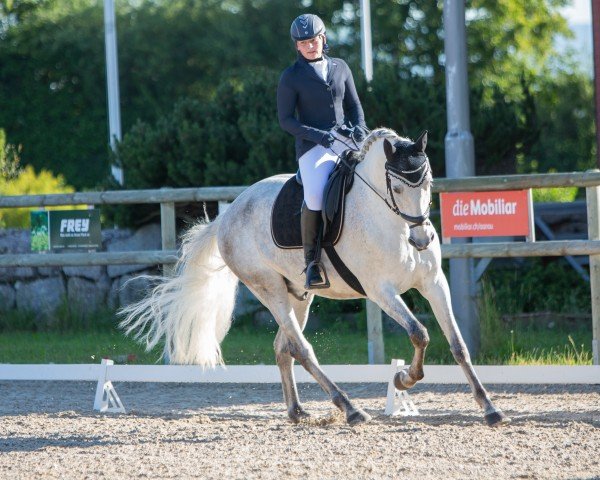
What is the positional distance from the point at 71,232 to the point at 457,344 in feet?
15.5

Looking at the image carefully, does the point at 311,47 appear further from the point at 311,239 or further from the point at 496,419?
the point at 496,419

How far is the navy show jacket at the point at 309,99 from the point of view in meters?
6.98

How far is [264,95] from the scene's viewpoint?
44.0ft

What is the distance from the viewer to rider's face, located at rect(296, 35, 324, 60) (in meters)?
7.00

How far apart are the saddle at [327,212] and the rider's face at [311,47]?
26.5 inches

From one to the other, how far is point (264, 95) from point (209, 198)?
4.16 meters

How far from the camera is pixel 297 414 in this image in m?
7.10

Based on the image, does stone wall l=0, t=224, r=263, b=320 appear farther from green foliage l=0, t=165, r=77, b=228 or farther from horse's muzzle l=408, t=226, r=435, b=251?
horse's muzzle l=408, t=226, r=435, b=251

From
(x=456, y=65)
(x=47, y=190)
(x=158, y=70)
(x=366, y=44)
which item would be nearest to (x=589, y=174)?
(x=456, y=65)

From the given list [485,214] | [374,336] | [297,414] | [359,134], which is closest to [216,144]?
[374,336]

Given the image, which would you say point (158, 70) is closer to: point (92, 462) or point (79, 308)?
point (79, 308)

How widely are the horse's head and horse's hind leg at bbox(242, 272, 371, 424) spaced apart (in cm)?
120

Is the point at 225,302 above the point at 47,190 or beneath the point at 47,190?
beneath

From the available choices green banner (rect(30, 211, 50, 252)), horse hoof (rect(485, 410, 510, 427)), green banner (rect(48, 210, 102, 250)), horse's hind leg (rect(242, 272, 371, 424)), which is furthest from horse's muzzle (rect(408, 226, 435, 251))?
green banner (rect(30, 211, 50, 252))
